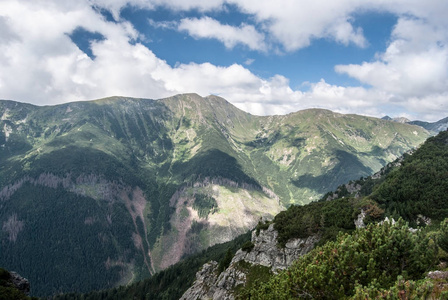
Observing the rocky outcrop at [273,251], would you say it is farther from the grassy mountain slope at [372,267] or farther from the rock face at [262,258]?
the grassy mountain slope at [372,267]

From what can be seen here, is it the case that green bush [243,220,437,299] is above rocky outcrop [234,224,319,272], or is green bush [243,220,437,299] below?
above

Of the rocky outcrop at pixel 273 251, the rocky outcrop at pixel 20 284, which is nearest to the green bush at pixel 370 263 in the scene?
the rocky outcrop at pixel 273 251

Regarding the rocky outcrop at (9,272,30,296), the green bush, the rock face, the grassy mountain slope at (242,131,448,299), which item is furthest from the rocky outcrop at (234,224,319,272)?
the rocky outcrop at (9,272,30,296)

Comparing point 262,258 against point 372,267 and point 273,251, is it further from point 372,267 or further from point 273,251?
point 372,267

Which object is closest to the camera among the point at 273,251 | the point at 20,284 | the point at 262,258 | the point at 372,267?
the point at 372,267

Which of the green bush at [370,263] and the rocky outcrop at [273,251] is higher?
the green bush at [370,263]

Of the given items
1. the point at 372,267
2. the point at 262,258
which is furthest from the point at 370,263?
the point at 262,258

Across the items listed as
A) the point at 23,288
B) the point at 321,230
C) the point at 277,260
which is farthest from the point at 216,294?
the point at 23,288

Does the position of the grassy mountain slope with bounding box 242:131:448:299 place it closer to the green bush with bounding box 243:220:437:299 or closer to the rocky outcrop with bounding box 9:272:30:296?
the green bush with bounding box 243:220:437:299

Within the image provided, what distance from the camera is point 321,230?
71125 millimetres

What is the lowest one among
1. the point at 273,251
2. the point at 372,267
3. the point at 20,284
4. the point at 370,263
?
the point at 20,284

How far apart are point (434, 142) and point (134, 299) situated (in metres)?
229

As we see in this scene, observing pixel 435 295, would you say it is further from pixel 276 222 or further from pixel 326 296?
pixel 276 222

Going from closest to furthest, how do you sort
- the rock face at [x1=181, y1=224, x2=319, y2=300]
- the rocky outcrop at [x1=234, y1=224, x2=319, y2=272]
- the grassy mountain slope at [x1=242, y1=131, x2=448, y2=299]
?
1. the grassy mountain slope at [x1=242, y1=131, x2=448, y2=299]
2. the rocky outcrop at [x1=234, y1=224, x2=319, y2=272]
3. the rock face at [x1=181, y1=224, x2=319, y2=300]
